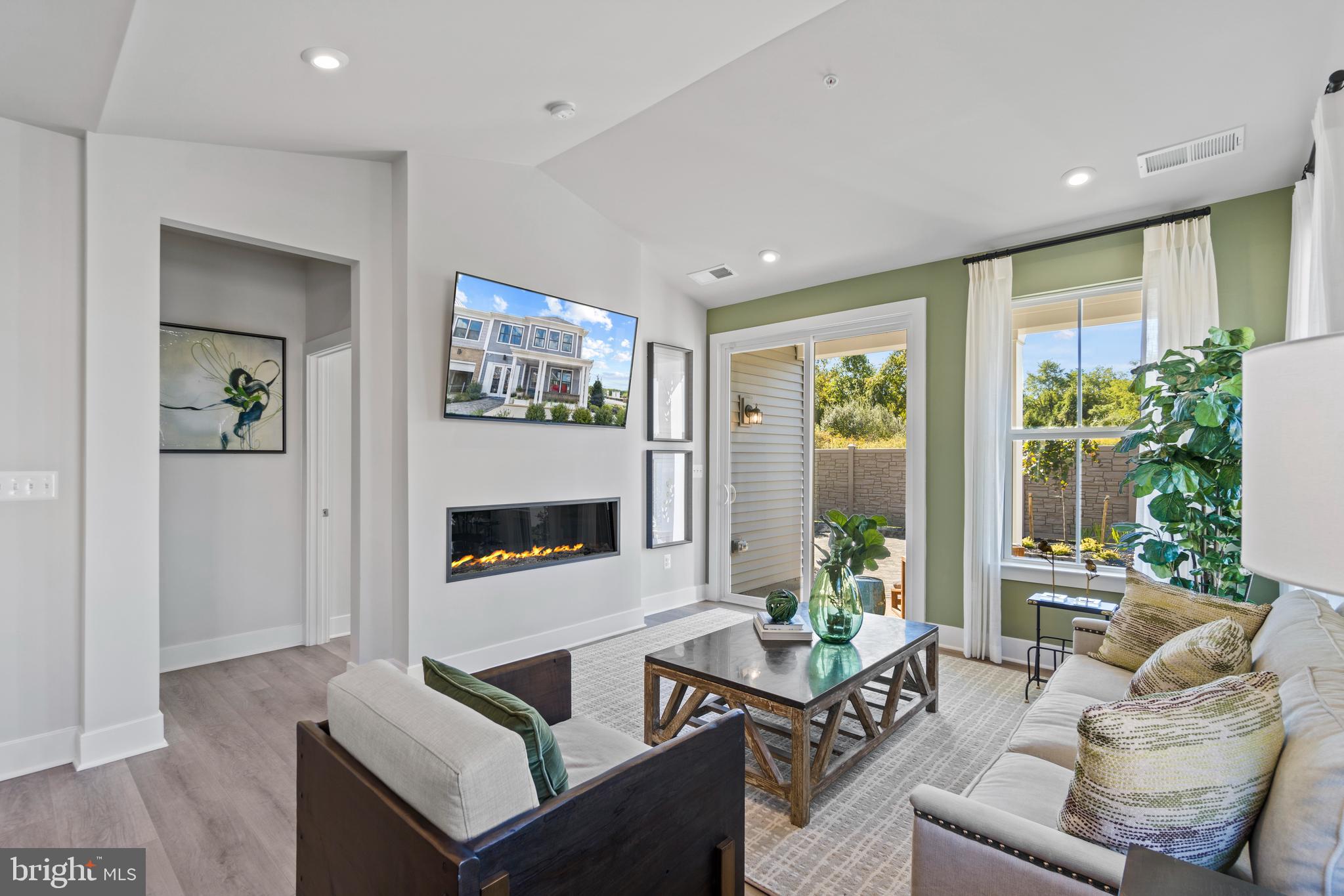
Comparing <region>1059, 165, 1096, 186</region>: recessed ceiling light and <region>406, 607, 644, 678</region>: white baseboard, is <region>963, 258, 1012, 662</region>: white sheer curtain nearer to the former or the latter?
<region>1059, 165, 1096, 186</region>: recessed ceiling light

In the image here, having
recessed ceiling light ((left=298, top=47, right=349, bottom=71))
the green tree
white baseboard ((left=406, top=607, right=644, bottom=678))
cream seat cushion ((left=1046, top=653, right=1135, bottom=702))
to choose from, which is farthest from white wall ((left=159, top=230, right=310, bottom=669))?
cream seat cushion ((left=1046, top=653, right=1135, bottom=702))

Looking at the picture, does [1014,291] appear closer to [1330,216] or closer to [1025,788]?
[1330,216]

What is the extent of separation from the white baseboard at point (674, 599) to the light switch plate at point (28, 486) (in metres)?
3.49

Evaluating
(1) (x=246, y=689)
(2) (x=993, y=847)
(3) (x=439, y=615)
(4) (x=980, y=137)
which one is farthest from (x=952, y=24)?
(1) (x=246, y=689)

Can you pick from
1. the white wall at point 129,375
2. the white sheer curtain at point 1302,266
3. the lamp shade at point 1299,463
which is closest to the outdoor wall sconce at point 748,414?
the white sheer curtain at point 1302,266

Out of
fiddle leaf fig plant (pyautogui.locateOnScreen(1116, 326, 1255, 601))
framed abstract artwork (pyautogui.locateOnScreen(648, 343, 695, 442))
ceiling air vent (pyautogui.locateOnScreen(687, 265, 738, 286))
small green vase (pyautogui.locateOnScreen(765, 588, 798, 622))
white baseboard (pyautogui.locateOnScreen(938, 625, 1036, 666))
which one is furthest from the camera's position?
framed abstract artwork (pyautogui.locateOnScreen(648, 343, 695, 442))

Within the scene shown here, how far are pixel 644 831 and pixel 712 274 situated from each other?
13.7ft

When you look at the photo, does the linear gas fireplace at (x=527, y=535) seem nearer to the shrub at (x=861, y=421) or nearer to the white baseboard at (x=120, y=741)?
the white baseboard at (x=120, y=741)

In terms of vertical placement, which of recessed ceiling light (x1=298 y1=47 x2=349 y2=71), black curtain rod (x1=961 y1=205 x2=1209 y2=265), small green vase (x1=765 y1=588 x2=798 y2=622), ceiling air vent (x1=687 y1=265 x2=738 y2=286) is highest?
recessed ceiling light (x1=298 y1=47 x2=349 y2=71)

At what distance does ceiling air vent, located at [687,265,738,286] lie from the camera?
4.77m

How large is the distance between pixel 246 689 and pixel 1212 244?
541cm

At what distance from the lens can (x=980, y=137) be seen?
2.98 m

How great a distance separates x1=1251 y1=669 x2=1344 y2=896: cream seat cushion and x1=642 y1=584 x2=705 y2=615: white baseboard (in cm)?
409

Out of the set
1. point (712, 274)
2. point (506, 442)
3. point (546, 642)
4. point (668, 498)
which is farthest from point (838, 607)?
point (712, 274)
